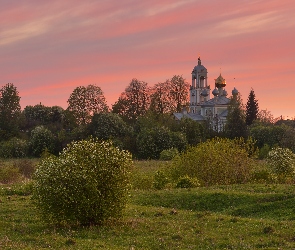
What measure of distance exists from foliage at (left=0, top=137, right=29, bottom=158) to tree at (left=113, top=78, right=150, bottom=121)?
33.8 meters

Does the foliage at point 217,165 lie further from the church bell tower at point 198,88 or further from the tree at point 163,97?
the church bell tower at point 198,88

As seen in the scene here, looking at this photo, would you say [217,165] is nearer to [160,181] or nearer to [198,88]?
[160,181]

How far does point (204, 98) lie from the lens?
488 feet

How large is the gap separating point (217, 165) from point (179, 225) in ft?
65.0

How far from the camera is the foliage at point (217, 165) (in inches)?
1636

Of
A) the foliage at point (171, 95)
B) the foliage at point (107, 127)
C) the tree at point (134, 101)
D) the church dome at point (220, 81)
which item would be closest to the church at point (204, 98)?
the church dome at point (220, 81)

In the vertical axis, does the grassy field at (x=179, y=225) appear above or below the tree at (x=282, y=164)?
below

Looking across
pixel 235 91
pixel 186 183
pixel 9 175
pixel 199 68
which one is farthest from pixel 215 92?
pixel 186 183

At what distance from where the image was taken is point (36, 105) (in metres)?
142

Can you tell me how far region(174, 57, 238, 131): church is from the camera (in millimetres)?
131875

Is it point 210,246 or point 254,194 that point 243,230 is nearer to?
point 210,246

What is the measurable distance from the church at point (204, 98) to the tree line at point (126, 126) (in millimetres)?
7897

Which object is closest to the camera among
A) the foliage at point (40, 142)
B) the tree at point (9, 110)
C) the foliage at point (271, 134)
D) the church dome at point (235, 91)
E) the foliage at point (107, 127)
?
the foliage at point (107, 127)

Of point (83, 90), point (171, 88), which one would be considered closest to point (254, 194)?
point (83, 90)
